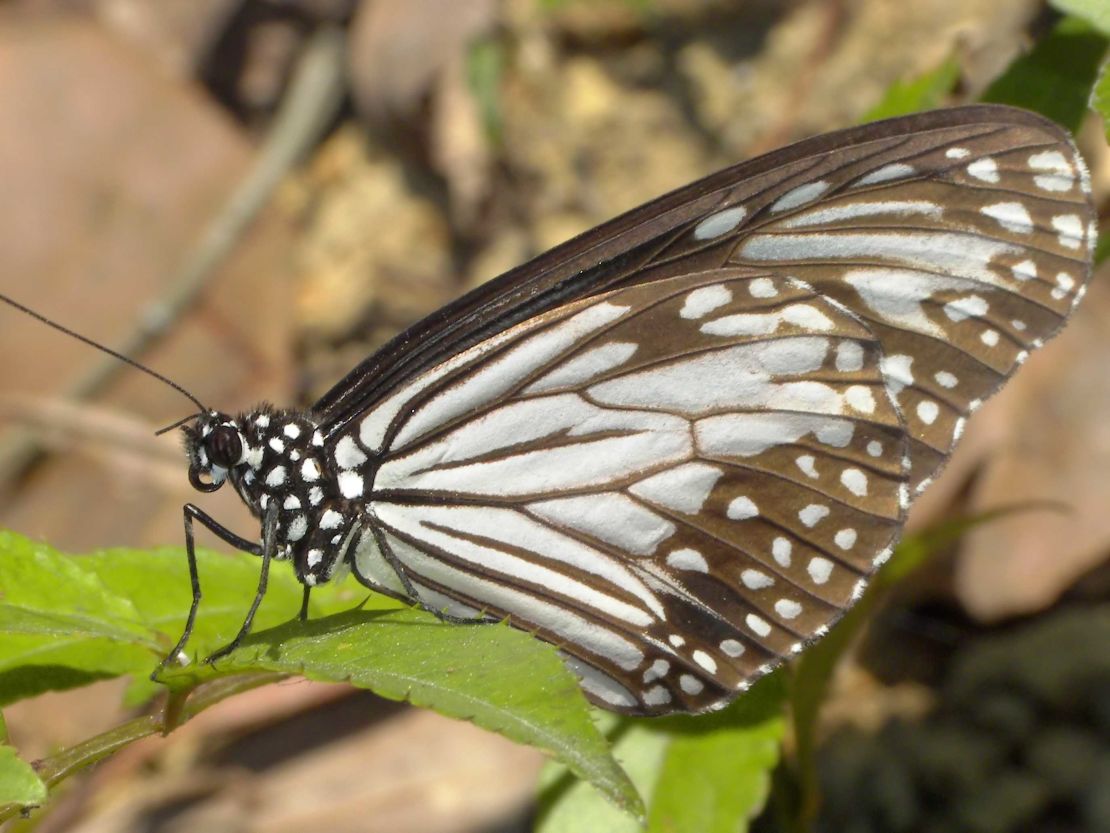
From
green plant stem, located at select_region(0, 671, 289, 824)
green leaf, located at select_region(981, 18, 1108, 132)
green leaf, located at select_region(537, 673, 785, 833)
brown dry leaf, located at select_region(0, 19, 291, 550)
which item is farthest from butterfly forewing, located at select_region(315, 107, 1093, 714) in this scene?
brown dry leaf, located at select_region(0, 19, 291, 550)

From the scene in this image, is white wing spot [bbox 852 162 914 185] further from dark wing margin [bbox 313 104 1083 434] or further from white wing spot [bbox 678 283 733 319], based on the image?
white wing spot [bbox 678 283 733 319]

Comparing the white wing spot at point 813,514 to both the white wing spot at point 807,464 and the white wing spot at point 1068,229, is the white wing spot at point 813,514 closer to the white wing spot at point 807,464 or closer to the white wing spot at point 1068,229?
Answer: the white wing spot at point 807,464

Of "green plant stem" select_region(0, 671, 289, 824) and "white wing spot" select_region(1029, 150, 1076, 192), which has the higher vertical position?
"white wing spot" select_region(1029, 150, 1076, 192)

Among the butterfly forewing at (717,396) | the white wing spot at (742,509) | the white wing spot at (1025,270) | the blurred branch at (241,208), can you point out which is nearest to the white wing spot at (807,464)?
the butterfly forewing at (717,396)

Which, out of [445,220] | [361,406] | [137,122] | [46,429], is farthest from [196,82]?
[361,406]

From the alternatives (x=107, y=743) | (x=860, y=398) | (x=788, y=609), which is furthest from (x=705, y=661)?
(x=107, y=743)

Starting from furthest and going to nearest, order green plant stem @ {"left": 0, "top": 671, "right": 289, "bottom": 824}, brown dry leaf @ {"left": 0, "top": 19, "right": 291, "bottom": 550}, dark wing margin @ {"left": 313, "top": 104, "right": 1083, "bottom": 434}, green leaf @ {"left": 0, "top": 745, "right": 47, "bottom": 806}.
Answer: brown dry leaf @ {"left": 0, "top": 19, "right": 291, "bottom": 550} → dark wing margin @ {"left": 313, "top": 104, "right": 1083, "bottom": 434} → green plant stem @ {"left": 0, "top": 671, "right": 289, "bottom": 824} → green leaf @ {"left": 0, "top": 745, "right": 47, "bottom": 806}

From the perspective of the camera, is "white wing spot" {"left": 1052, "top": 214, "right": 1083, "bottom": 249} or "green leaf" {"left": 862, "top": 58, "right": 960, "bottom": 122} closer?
"white wing spot" {"left": 1052, "top": 214, "right": 1083, "bottom": 249}

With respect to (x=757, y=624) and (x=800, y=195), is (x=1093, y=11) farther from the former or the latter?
(x=757, y=624)
